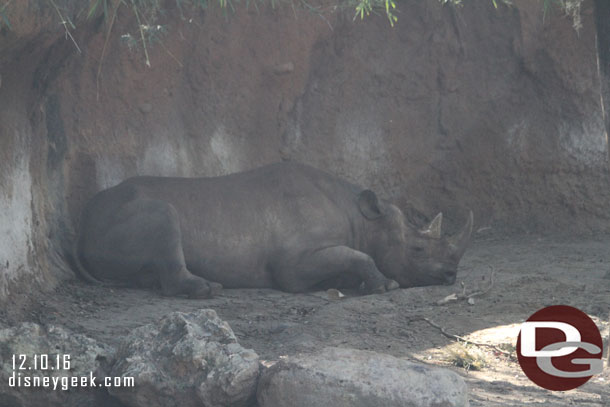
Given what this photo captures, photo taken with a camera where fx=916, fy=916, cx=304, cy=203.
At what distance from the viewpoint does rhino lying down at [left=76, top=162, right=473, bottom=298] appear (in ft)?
24.0

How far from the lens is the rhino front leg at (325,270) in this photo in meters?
7.65

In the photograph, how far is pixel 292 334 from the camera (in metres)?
5.78

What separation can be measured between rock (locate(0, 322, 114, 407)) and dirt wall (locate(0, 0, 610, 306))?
358 cm

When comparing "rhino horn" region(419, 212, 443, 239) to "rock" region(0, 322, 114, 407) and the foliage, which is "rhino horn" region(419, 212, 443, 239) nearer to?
the foliage

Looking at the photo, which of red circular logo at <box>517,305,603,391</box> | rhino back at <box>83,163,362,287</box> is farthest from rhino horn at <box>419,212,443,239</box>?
red circular logo at <box>517,305,603,391</box>

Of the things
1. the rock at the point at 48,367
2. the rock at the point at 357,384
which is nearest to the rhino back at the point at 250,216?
the rock at the point at 48,367

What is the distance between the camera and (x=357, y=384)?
3996 millimetres

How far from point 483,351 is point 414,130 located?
454cm

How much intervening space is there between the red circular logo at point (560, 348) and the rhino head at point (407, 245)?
5.90ft

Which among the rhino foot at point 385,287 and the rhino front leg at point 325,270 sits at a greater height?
the rhino front leg at point 325,270

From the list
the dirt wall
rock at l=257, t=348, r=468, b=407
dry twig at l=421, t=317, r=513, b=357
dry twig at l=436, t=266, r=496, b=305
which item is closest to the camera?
rock at l=257, t=348, r=468, b=407

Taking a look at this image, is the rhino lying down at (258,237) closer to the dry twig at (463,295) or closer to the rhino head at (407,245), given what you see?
the rhino head at (407,245)

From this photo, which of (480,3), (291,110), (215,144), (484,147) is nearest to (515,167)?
(484,147)

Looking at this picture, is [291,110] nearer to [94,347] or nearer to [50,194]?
[50,194]
